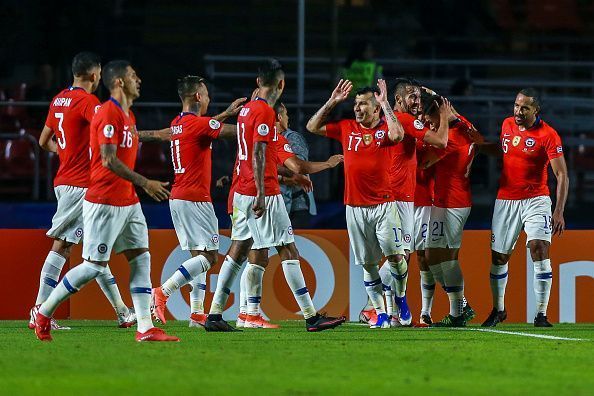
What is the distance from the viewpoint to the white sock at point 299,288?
10.5m

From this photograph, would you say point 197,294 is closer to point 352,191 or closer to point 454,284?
point 352,191

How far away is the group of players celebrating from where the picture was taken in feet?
35.1

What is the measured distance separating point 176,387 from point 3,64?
14.4 m

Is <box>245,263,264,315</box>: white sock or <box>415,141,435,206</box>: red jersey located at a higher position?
<box>415,141,435,206</box>: red jersey

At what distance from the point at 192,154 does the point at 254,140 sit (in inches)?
47.8

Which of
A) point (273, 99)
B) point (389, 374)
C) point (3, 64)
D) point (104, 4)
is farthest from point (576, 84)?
point (389, 374)

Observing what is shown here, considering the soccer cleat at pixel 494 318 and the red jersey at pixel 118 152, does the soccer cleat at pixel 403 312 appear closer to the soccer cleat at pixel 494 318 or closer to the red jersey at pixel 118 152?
the soccer cleat at pixel 494 318

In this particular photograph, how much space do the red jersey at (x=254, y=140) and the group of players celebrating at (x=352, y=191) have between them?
0.5 inches

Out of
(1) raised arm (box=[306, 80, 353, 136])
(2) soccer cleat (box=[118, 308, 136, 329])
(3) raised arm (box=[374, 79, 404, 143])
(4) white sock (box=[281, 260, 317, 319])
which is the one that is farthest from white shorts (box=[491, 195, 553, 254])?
(2) soccer cleat (box=[118, 308, 136, 329])

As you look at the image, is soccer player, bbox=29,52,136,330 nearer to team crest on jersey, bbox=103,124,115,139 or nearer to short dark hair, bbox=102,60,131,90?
short dark hair, bbox=102,60,131,90

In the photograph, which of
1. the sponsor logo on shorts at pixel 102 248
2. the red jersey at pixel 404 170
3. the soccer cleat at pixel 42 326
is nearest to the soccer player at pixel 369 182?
the red jersey at pixel 404 170

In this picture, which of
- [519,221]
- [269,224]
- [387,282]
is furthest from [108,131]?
[519,221]

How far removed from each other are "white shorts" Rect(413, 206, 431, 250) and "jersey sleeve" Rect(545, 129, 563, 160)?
1272 mm

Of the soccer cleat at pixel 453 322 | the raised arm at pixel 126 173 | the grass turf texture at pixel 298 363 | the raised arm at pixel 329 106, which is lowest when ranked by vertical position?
the soccer cleat at pixel 453 322
